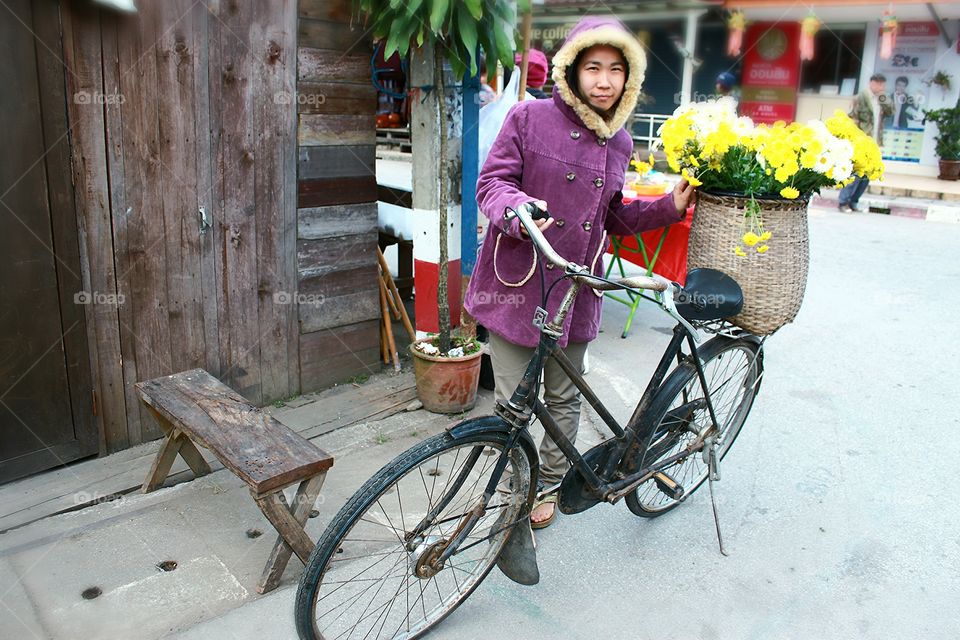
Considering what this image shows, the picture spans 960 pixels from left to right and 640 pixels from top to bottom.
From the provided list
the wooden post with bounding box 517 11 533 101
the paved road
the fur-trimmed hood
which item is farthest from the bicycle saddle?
the wooden post with bounding box 517 11 533 101

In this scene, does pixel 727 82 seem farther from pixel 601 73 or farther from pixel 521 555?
pixel 521 555

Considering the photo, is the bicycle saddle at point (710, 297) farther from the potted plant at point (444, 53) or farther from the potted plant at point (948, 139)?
the potted plant at point (948, 139)

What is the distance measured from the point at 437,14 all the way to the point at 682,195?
1429mm

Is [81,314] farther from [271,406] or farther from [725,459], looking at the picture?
[725,459]

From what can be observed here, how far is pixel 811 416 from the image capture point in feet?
15.0

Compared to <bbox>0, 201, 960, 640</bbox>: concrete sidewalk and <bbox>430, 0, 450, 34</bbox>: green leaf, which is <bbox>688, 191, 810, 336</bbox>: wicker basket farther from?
<bbox>430, 0, 450, 34</bbox>: green leaf

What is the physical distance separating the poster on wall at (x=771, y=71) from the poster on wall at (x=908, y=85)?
5.62ft

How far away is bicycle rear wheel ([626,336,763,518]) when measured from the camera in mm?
2994

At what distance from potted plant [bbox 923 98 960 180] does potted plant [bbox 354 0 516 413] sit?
12523mm

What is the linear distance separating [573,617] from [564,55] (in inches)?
78.1

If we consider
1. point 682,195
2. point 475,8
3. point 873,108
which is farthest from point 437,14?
point 873,108

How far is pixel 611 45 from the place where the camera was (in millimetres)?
2820

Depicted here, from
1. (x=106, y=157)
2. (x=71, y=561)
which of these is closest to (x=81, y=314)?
(x=106, y=157)

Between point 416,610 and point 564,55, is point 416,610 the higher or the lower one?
the lower one
